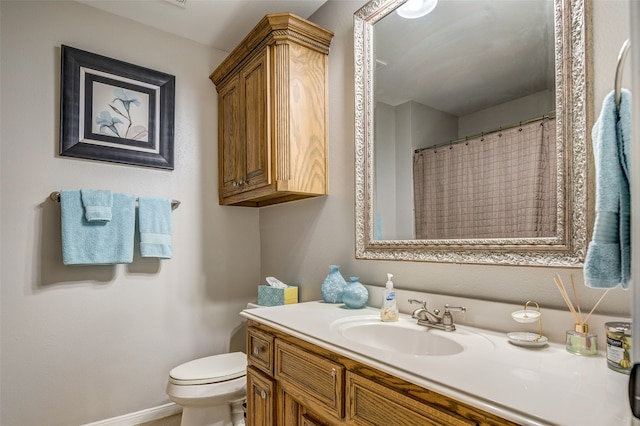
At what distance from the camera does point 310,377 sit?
113cm

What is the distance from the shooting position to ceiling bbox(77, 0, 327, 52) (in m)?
2.01

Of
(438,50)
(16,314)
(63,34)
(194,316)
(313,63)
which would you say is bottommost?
(194,316)

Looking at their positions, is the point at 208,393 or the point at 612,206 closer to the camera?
the point at 612,206

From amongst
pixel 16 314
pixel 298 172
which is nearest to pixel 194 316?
pixel 16 314

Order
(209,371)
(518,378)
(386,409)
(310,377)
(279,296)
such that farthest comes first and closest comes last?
(279,296), (209,371), (310,377), (386,409), (518,378)

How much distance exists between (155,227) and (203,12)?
4.33ft

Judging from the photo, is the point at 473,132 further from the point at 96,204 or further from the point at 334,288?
the point at 96,204

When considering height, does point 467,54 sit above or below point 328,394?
above

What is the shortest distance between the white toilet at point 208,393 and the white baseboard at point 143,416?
432 mm

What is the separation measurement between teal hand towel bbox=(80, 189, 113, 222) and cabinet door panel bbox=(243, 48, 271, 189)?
771 mm

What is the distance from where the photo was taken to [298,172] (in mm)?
1847

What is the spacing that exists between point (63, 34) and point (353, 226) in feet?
6.32

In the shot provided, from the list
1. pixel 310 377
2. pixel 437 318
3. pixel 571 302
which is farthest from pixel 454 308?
pixel 310 377

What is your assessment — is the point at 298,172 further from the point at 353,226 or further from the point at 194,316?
the point at 194,316
